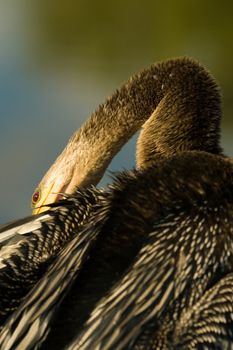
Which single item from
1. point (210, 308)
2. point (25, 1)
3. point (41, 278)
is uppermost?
point (25, 1)

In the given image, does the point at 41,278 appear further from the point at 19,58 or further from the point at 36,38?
the point at 36,38

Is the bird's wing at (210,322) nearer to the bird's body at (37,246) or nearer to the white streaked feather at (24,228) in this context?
the bird's body at (37,246)

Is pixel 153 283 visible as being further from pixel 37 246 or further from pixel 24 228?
pixel 24 228

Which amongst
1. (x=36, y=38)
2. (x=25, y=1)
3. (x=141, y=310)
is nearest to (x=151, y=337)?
(x=141, y=310)

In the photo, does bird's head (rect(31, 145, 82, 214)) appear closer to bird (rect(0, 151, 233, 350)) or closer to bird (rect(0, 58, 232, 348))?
bird (rect(0, 58, 232, 348))

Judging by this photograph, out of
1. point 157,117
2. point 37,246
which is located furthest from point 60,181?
point 37,246

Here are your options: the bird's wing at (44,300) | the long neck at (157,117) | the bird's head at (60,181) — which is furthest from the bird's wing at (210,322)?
the bird's head at (60,181)
